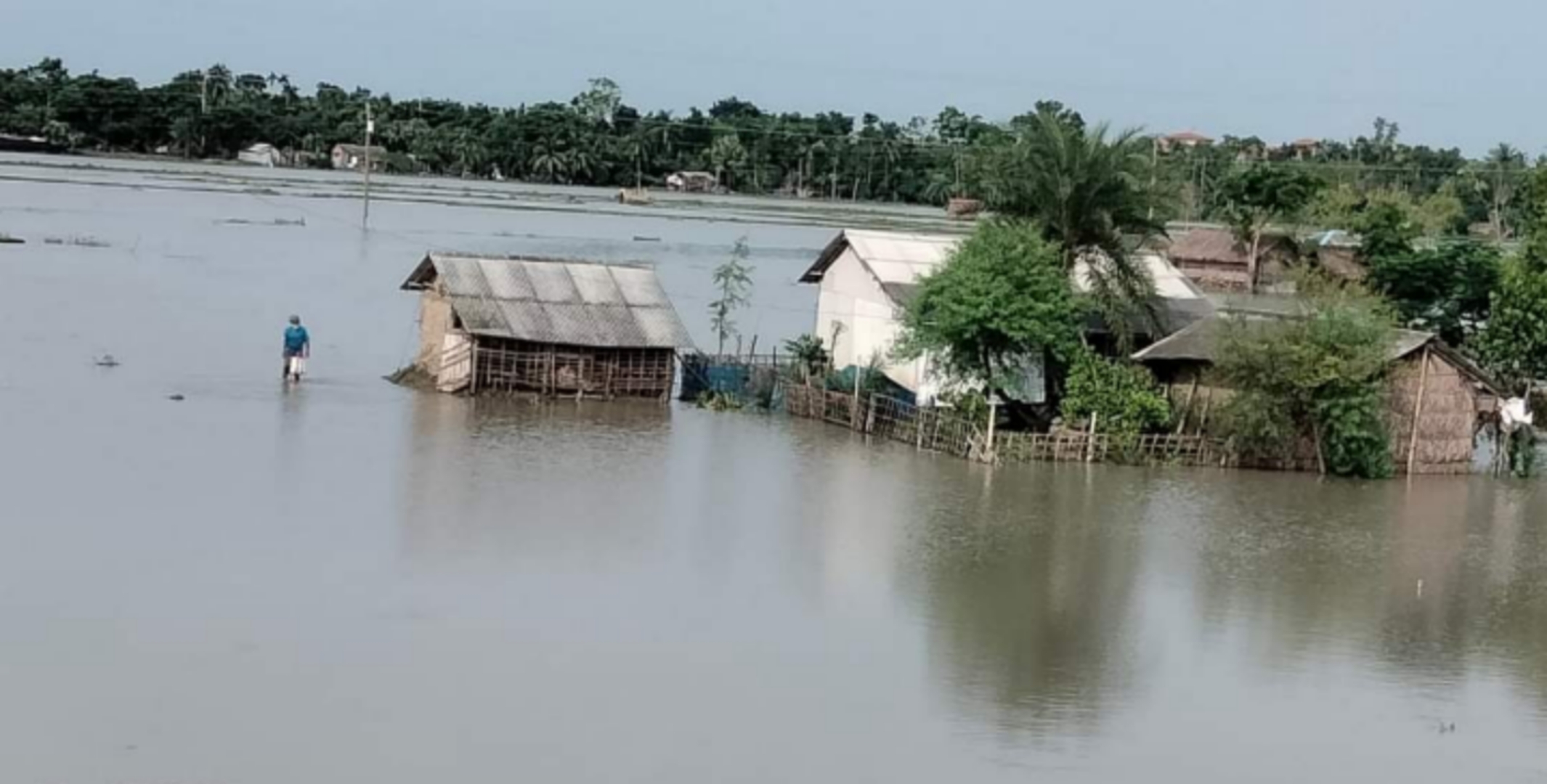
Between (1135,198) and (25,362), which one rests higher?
(1135,198)

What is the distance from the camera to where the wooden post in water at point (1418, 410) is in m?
20.9

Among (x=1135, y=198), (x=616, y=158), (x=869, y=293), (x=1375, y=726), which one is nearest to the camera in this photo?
(x=1375, y=726)

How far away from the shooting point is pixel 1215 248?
150 feet

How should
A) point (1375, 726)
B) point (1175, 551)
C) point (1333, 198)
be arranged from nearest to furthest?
1. point (1375, 726)
2. point (1175, 551)
3. point (1333, 198)

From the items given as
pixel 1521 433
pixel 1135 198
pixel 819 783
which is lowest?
pixel 819 783

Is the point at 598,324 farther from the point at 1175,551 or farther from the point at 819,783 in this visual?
the point at 819,783

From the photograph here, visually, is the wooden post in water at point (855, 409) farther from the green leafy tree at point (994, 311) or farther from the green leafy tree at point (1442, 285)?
the green leafy tree at point (1442, 285)

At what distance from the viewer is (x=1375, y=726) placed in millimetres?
12125

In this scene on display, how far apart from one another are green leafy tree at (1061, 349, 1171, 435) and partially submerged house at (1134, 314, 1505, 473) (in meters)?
0.51

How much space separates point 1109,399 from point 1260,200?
24.3m

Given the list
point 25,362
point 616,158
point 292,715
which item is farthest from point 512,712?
point 616,158

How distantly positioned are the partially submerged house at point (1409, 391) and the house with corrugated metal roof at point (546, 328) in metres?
5.37

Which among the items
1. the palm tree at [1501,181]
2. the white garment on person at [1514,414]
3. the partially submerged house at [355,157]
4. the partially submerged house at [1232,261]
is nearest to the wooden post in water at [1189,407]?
the white garment on person at [1514,414]

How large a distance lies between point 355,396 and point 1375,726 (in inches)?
516
